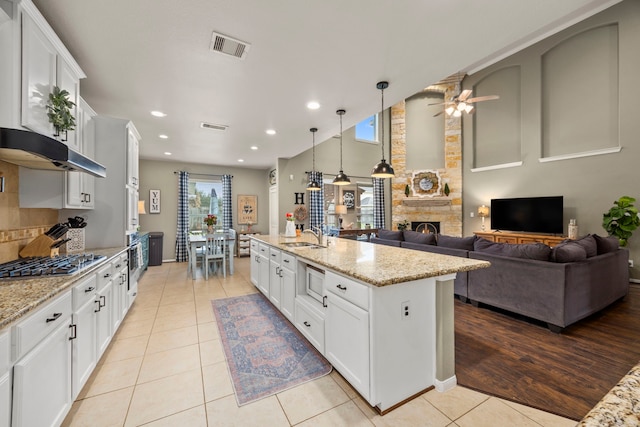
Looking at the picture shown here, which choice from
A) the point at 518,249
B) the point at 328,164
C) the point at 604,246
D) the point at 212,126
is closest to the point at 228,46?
the point at 212,126

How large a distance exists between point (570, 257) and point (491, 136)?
525 centimetres

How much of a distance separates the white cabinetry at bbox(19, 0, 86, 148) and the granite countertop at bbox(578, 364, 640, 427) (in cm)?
272

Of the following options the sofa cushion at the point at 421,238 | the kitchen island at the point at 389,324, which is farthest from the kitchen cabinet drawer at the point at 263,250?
the sofa cushion at the point at 421,238

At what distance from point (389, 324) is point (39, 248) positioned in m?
2.96

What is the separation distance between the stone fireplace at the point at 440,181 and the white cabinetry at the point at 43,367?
25.3 ft

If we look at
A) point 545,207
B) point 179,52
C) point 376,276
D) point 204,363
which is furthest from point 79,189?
point 545,207

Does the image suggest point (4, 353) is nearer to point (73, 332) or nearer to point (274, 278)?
point (73, 332)

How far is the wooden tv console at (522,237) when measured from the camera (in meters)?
5.38

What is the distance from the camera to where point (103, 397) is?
182cm

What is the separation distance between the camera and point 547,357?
7.28ft

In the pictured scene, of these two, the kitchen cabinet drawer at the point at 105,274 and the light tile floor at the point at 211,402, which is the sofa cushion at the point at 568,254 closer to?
the light tile floor at the point at 211,402

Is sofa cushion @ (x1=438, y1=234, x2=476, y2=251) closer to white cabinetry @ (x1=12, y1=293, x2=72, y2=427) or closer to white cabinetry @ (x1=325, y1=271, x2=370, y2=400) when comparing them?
white cabinetry @ (x1=325, y1=271, x2=370, y2=400)

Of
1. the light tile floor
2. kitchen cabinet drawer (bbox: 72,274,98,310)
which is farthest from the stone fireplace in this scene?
kitchen cabinet drawer (bbox: 72,274,98,310)

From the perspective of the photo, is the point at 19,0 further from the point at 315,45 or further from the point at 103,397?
the point at 103,397
